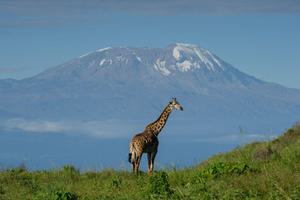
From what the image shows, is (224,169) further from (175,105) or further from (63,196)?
(175,105)

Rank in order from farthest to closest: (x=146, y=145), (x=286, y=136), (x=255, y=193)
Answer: (x=286, y=136) → (x=146, y=145) → (x=255, y=193)

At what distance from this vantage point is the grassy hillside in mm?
17453

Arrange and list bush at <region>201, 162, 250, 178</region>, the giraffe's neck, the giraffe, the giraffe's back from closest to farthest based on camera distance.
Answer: bush at <region>201, 162, 250, 178</region> → the giraffe → the giraffe's back → the giraffe's neck

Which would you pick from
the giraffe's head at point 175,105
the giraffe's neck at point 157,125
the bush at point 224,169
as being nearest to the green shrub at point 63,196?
the bush at point 224,169

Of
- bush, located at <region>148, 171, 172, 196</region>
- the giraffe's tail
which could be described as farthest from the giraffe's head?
bush, located at <region>148, 171, 172, 196</region>

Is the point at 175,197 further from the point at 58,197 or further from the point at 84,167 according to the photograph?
the point at 84,167

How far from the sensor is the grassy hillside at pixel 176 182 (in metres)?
17.5

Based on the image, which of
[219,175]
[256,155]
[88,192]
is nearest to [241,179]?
[219,175]

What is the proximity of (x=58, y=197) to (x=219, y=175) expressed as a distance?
16.0 feet

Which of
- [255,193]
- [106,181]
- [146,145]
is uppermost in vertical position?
[146,145]

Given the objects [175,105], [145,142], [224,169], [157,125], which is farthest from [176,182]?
[175,105]

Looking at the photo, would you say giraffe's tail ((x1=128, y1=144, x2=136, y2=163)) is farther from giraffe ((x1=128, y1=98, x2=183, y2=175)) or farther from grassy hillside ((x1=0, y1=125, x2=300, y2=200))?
grassy hillside ((x1=0, y1=125, x2=300, y2=200))

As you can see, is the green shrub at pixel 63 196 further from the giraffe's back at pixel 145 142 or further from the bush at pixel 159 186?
the giraffe's back at pixel 145 142

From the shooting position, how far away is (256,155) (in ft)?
85.7
